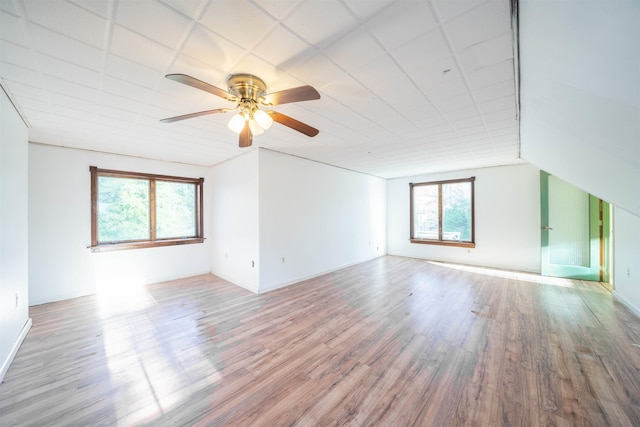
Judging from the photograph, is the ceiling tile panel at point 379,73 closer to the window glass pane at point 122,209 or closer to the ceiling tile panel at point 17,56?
the ceiling tile panel at point 17,56

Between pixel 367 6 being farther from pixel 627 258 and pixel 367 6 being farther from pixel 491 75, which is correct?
pixel 627 258

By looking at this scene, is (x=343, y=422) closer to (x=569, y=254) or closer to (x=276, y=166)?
(x=276, y=166)

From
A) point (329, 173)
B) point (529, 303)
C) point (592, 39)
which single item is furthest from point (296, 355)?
point (329, 173)

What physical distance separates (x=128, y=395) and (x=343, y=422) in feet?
5.24

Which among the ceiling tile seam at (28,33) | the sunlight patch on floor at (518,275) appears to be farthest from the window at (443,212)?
the ceiling tile seam at (28,33)

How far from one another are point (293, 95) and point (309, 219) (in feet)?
10.7

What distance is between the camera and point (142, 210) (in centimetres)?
445

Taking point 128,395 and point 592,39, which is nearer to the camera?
point 592,39

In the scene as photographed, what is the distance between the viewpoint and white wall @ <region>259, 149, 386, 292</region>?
13.3ft

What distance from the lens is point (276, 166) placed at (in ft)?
13.6

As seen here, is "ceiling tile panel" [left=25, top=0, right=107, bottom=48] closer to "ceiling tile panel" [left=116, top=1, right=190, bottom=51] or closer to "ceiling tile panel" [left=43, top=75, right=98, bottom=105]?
"ceiling tile panel" [left=116, top=1, right=190, bottom=51]

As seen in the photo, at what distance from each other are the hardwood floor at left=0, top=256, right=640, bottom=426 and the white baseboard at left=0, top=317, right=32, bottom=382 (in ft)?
0.17

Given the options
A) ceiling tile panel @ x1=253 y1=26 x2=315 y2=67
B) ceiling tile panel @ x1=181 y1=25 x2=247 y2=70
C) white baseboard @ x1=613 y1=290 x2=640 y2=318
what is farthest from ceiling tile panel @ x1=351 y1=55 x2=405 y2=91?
white baseboard @ x1=613 y1=290 x2=640 y2=318

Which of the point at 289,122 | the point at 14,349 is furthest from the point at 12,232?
the point at 289,122
